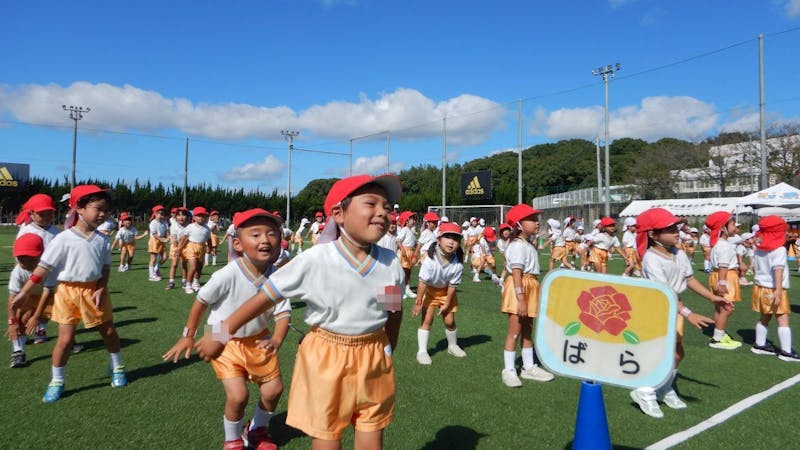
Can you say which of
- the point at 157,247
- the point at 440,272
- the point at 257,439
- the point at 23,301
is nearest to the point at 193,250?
the point at 157,247

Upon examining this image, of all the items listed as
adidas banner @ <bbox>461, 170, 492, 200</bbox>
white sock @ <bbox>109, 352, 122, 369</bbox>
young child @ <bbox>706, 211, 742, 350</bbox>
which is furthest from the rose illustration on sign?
adidas banner @ <bbox>461, 170, 492, 200</bbox>

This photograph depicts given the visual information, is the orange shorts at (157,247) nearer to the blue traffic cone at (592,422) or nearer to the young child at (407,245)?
the young child at (407,245)

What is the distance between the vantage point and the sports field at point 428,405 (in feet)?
14.1

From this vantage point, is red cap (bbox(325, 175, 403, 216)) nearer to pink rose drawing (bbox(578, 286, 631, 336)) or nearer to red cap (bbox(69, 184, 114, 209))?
pink rose drawing (bbox(578, 286, 631, 336))

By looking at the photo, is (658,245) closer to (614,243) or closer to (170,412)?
(170,412)

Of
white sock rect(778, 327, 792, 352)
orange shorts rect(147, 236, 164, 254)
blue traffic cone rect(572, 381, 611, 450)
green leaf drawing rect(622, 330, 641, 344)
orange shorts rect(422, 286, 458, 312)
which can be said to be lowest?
white sock rect(778, 327, 792, 352)

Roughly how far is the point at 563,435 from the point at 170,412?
3500 millimetres

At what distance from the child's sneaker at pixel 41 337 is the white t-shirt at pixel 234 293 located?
5.07 metres

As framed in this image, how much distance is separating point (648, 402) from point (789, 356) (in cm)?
349

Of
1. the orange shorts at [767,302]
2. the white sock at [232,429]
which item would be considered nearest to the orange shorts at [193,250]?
the white sock at [232,429]

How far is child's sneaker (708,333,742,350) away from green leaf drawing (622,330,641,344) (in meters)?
6.02

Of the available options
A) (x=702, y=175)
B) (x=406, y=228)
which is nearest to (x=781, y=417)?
(x=406, y=228)

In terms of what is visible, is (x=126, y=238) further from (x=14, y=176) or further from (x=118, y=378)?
(x=14, y=176)

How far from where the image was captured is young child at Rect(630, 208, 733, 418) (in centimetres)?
487
